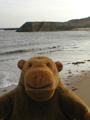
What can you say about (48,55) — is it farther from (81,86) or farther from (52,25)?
(52,25)

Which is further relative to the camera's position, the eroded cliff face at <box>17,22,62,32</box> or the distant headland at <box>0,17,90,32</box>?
the distant headland at <box>0,17,90,32</box>

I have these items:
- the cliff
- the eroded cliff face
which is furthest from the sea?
the cliff

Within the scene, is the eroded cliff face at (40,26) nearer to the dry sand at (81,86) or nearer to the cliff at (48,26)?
the cliff at (48,26)

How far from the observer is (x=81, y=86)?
4699 millimetres

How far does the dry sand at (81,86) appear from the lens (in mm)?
3865

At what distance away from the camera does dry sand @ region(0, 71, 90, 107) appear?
12.7 ft


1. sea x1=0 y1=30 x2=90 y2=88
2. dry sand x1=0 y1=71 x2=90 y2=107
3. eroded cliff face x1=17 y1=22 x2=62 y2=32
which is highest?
eroded cliff face x1=17 y1=22 x2=62 y2=32

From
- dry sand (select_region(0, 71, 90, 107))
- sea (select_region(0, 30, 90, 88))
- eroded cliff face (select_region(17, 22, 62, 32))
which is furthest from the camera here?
eroded cliff face (select_region(17, 22, 62, 32))

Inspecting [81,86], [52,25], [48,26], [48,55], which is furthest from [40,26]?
[81,86]

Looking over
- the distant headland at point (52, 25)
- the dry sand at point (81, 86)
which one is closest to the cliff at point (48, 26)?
the distant headland at point (52, 25)

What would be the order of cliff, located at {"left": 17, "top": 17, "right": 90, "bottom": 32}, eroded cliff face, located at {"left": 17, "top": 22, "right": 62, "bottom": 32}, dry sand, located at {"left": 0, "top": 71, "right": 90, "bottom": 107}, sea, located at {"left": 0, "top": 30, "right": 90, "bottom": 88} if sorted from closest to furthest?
dry sand, located at {"left": 0, "top": 71, "right": 90, "bottom": 107} < sea, located at {"left": 0, "top": 30, "right": 90, "bottom": 88} < eroded cliff face, located at {"left": 17, "top": 22, "right": 62, "bottom": 32} < cliff, located at {"left": 17, "top": 17, "right": 90, "bottom": 32}

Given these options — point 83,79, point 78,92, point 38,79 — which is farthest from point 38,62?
point 83,79

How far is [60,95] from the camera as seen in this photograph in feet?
6.11

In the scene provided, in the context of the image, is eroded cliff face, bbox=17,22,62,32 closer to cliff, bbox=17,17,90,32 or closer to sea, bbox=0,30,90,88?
cliff, bbox=17,17,90,32
